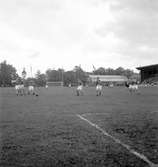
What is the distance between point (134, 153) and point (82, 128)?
2.82 meters

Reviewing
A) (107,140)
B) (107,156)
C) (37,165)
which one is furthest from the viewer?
(107,140)

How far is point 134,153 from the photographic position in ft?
16.0

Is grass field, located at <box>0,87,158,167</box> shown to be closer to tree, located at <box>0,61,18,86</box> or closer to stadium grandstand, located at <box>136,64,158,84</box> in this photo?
stadium grandstand, located at <box>136,64,158,84</box>

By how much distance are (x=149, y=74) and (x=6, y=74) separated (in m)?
77.5

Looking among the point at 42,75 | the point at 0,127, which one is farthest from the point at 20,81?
the point at 42,75

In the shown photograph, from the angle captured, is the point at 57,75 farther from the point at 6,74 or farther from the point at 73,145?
the point at 73,145

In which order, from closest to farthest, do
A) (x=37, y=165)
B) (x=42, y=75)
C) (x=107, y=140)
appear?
1. (x=37, y=165)
2. (x=107, y=140)
3. (x=42, y=75)

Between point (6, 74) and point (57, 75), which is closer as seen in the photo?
point (6, 74)

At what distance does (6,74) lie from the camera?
120 metres

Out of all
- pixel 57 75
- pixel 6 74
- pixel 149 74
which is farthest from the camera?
pixel 57 75

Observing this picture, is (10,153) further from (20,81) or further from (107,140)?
(20,81)

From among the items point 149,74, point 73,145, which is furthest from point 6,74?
point 73,145

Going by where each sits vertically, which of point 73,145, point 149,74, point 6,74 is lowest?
point 73,145

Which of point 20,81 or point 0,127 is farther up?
point 20,81
